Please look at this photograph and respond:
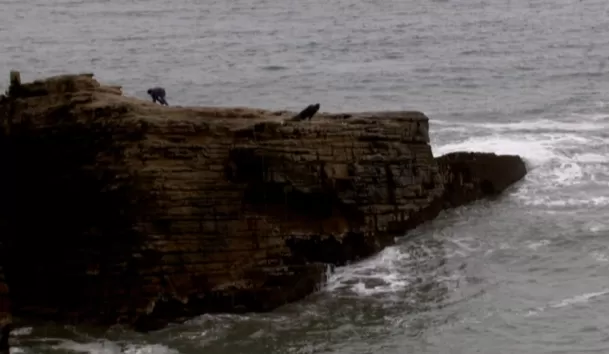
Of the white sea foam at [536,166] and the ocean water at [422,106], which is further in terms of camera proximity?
the white sea foam at [536,166]

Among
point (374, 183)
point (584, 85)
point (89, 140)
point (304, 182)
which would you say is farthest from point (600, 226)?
point (584, 85)

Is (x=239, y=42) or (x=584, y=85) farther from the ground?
(x=239, y=42)

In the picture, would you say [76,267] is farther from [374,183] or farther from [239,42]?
[239,42]

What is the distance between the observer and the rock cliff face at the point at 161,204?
22.0 m

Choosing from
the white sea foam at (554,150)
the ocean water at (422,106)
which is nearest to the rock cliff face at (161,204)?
the ocean water at (422,106)

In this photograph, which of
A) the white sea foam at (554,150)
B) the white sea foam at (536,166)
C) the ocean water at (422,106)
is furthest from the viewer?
the white sea foam at (554,150)

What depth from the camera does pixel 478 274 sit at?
24.5 meters

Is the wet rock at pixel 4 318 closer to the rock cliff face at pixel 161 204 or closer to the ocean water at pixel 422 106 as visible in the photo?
the ocean water at pixel 422 106

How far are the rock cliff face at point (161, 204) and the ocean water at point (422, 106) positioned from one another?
0.76 metres

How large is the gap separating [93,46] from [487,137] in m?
27.5

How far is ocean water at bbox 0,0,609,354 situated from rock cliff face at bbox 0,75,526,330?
29.8 inches

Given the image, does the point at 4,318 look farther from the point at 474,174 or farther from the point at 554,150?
the point at 554,150

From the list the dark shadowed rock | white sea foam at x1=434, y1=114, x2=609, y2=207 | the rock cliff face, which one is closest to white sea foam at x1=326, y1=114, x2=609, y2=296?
white sea foam at x1=434, y1=114, x2=609, y2=207

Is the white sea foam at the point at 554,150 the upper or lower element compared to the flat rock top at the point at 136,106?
lower
